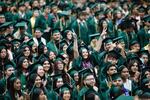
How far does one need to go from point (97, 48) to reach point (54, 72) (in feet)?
5.94

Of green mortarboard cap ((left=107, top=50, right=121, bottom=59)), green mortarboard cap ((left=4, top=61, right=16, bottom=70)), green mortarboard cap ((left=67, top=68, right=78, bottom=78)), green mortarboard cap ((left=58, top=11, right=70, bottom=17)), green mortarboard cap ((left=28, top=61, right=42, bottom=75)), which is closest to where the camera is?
green mortarboard cap ((left=28, top=61, right=42, bottom=75))

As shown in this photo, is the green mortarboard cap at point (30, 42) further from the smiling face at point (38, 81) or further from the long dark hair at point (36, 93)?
the long dark hair at point (36, 93)

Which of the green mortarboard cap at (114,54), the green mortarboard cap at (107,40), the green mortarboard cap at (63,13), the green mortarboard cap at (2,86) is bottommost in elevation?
the green mortarboard cap at (2,86)

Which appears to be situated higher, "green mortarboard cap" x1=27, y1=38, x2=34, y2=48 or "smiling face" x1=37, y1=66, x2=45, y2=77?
"green mortarboard cap" x1=27, y1=38, x2=34, y2=48

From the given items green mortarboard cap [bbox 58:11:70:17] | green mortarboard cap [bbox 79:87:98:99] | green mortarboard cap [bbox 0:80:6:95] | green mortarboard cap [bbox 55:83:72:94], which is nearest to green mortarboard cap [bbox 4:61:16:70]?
green mortarboard cap [bbox 0:80:6:95]

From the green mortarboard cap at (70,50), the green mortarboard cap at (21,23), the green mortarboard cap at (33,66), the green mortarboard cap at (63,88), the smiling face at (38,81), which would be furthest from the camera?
the green mortarboard cap at (21,23)

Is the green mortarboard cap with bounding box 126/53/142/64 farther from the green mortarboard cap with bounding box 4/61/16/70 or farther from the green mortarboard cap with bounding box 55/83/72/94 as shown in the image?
the green mortarboard cap with bounding box 4/61/16/70

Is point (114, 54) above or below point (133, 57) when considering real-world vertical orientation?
above

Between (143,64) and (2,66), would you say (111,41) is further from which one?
(2,66)

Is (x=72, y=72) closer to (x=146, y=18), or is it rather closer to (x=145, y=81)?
(x=145, y=81)

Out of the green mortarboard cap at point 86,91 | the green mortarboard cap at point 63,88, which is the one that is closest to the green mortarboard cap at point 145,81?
the green mortarboard cap at point 86,91

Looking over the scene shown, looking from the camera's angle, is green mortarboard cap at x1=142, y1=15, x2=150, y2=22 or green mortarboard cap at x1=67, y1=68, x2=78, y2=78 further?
green mortarboard cap at x1=142, y1=15, x2=150, y2=22

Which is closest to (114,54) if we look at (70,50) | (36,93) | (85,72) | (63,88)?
(70,50)

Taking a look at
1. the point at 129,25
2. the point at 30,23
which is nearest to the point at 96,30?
the point at 129,25
